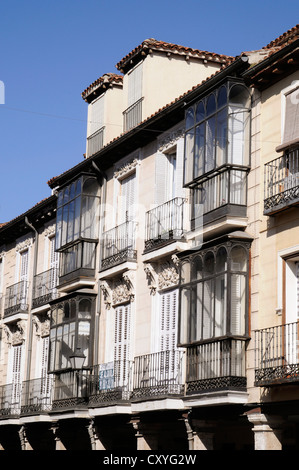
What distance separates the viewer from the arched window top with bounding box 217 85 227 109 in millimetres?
17141

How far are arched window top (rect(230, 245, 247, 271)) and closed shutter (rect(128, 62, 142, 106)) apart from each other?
7.96m

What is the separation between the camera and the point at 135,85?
23594mm

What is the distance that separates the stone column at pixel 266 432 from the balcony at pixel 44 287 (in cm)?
1037

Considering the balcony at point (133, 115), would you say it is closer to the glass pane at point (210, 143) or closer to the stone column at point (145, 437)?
the glass pane at point (210, 143)

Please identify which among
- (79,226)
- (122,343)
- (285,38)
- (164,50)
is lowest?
(122,343)

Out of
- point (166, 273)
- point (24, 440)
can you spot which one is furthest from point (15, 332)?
point (166, 273)

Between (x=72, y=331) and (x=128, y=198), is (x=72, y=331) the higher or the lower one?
the lower one

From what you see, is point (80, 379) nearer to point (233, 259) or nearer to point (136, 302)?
point (136, 302)

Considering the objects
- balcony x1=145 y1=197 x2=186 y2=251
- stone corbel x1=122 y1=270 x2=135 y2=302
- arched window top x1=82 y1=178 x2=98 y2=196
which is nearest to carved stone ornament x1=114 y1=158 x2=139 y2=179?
arched window top x1=82 y1=178 x2=98 y2=196

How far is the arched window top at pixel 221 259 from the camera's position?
16.5 meters

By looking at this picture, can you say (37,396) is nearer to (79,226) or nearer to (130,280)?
(79,226)

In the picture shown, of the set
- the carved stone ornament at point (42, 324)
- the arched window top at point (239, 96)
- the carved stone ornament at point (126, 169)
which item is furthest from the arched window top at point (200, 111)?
the carved stone ornament at point (42, 324)

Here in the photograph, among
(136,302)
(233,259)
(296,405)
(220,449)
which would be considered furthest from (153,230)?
(296,405)

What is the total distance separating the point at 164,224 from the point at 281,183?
4418 millimetres
